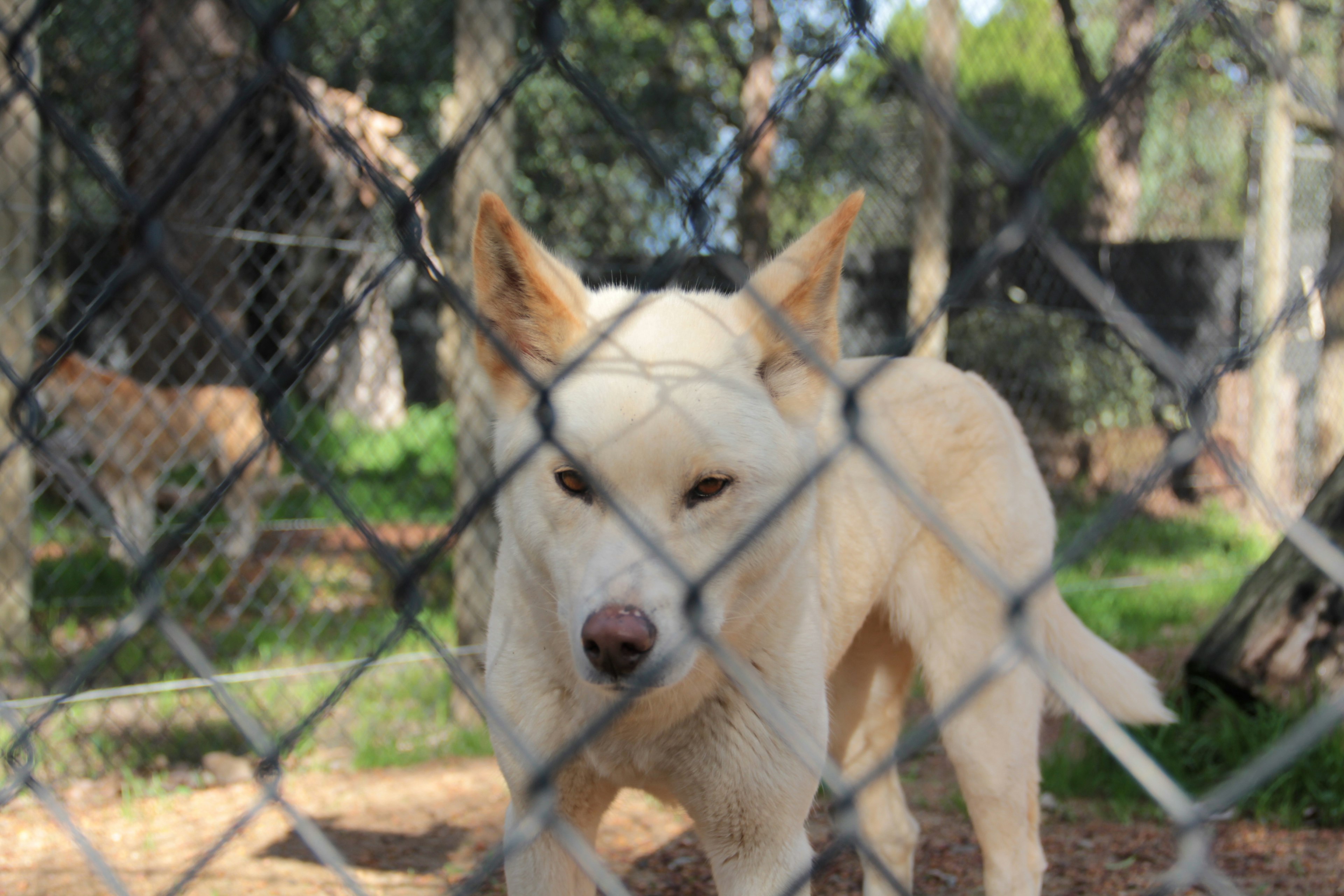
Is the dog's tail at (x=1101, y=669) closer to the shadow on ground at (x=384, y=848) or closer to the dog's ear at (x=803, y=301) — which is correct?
the dog's ear at (x=803, y=301)

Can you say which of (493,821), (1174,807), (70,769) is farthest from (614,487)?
(70,769)

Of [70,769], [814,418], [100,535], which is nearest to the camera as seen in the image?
[814,418]

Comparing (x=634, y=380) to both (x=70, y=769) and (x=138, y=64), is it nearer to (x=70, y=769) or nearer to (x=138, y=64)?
(x=70, y=769)

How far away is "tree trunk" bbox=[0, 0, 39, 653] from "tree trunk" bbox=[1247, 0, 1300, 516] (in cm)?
735

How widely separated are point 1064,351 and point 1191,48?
2286mm

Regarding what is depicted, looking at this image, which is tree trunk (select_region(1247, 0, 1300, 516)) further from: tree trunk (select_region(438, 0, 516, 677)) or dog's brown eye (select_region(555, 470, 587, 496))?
dog's brown eye (select_region(555, 470, 587, 496))

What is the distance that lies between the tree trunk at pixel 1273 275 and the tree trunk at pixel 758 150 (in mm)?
3500

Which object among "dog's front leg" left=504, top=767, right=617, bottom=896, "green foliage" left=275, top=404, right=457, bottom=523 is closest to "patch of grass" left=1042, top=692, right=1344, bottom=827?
"dog's front leg" left=504, top=767, right=617, bottom=896

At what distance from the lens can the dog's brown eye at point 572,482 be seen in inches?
62.7

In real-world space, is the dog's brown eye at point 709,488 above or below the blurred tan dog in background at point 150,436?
below

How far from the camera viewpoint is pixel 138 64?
6398mm

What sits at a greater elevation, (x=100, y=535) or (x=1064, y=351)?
(x=100, y=535)

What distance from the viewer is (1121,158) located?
770 cm

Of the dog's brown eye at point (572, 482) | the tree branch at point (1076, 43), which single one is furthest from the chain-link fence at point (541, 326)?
the tree branch at point (1076, 43)
